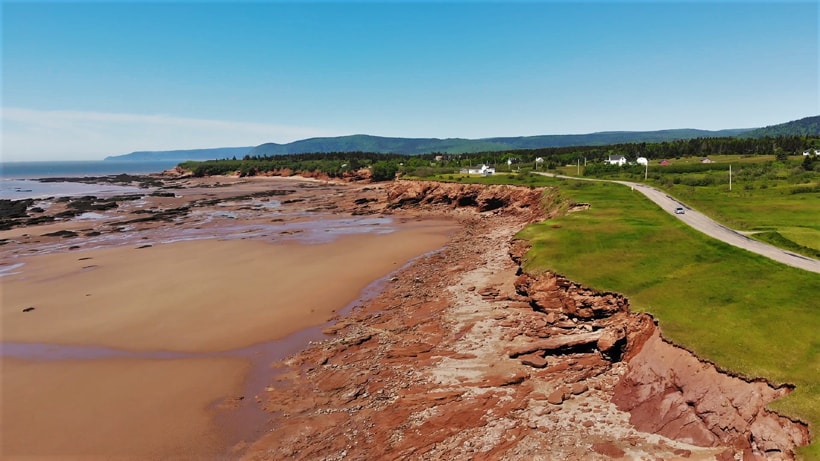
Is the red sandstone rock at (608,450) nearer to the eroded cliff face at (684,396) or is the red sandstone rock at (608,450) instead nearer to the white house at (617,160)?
the eroded cliff face at (684,396)

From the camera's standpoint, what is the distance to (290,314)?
76.7 feet

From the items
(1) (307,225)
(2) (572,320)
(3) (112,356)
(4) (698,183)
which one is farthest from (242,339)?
(4) (698,183)

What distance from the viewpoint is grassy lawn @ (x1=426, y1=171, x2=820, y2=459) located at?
11.1m

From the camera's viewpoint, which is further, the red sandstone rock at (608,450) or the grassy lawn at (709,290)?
the grassy lawn at (709,290)

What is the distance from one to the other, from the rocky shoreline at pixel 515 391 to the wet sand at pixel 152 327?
9.83 ft

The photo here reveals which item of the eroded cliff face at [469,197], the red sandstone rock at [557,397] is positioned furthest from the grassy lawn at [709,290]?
the eroded cliff face at [469,197]

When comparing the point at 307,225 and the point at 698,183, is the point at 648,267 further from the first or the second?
the point at 698,183

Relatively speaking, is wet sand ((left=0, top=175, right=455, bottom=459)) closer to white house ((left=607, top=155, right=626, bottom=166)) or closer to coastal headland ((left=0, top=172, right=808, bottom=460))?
coastal headland ((left=0, top=172, right=808, bottom=460))

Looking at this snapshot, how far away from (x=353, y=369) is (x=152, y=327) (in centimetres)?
1258

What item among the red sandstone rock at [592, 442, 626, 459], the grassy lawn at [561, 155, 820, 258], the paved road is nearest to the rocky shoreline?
the red sandstone rock at [592, 442, 626, 459]

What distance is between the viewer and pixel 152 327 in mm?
22250

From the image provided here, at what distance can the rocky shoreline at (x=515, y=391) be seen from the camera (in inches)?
419

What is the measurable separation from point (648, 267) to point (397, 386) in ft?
41.9

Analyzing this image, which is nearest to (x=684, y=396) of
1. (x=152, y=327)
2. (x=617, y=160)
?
(x=152, y=327)
